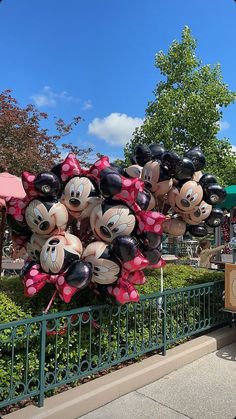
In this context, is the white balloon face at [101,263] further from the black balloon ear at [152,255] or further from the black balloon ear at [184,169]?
the black balloon ear at [184,169]

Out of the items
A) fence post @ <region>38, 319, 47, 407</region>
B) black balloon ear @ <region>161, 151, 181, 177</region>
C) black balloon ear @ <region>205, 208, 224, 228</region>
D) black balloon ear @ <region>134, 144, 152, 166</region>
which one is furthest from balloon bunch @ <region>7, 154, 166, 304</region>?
black balloon ear @ <region>205, 208, 224, 228</region>

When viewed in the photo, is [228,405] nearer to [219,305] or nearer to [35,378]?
[35,378]

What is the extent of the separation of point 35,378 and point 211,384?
5.82 ft

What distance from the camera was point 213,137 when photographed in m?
13.2

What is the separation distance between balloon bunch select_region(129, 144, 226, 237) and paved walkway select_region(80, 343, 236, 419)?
1.75 meters

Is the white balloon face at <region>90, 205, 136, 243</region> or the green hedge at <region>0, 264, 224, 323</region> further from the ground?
the white balloon face at <region>90, 205, 136, 243</region>

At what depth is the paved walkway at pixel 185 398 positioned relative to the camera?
10.9ft

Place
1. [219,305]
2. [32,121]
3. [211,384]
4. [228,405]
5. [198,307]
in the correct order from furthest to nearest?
[32,121] < [219,305] < [198,307] < [211,384] < [228,405]

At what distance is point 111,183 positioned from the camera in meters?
3.42

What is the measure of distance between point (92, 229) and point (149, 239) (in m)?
0.55

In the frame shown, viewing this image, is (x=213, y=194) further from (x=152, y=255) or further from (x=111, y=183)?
(x=111, y=183)

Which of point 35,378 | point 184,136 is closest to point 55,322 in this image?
point 35,378

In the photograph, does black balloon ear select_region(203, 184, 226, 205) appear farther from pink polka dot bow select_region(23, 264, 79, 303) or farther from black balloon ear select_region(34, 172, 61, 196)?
pink polka dot bow select_region(23, 264, 79, 303)

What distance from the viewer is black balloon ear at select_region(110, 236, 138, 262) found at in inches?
135
